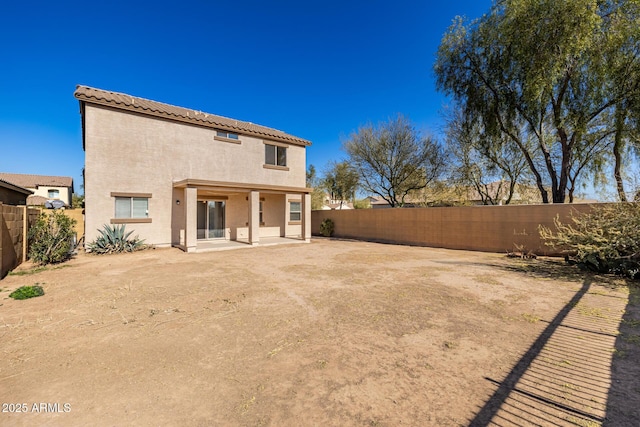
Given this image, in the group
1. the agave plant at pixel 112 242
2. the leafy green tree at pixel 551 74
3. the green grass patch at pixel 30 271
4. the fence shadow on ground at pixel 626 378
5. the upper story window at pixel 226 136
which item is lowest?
the fence shadow on ground at pixel 626 378

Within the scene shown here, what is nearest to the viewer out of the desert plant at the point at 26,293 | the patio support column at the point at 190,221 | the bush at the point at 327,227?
the desert plant at the point at 26,293

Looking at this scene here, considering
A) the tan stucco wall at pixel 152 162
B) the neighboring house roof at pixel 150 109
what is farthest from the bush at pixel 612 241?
the tan stucco wall at pixel 152 162

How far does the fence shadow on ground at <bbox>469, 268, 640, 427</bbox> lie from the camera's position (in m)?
2.31

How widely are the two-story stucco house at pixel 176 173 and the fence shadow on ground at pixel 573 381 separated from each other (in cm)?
1135

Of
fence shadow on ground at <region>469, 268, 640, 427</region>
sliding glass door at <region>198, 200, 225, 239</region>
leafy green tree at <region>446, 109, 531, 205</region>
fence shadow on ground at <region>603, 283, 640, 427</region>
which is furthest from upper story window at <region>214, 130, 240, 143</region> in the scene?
fence shadow on ground at <region>603, 283, 640, 427</region>

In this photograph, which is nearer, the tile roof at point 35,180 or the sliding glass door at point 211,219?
the sliding glass door at point 211,219

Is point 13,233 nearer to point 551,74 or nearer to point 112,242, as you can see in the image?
point 112,242

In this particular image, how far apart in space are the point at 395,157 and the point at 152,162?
51.1 feet

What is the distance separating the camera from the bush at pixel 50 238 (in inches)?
352

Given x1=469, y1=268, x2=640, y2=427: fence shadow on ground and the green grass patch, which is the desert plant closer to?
the green grass patch

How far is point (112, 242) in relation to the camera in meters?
11.1

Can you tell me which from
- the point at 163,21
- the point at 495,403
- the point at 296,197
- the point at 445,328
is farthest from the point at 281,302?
the point at 163,21

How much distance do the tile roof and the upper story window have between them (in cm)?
3731

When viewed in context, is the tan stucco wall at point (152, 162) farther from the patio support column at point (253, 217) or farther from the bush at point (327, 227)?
the bush at point (327, 227)
